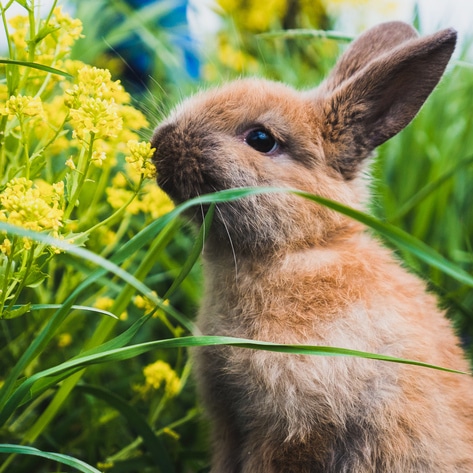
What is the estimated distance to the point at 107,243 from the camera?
3.30 metres

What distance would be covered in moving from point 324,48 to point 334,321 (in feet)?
10.8

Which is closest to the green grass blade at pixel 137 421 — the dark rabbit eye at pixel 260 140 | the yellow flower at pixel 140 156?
the yellow flower at pixel 140 156

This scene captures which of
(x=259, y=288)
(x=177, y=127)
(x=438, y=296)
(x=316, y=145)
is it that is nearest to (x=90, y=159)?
(x=177, y=127)

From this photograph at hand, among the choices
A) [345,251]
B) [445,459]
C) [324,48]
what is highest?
[324,48]

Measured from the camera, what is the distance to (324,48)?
17.9 ft

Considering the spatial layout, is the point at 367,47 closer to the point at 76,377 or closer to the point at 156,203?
the point at 156,203

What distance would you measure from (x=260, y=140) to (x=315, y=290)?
2.21 feet

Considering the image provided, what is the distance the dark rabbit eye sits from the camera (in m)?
3.00

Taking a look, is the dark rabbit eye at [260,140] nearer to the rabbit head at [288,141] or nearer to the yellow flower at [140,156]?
the rabbit head at [288,141]

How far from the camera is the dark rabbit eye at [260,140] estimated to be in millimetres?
3002

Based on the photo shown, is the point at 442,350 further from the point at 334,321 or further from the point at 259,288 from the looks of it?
the point at 259,288

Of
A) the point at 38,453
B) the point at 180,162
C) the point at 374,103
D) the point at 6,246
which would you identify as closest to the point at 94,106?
the point at 6,246

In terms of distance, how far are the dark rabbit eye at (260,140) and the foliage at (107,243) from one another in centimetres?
47

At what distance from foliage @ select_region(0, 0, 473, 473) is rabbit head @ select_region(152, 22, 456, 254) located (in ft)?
0.83
